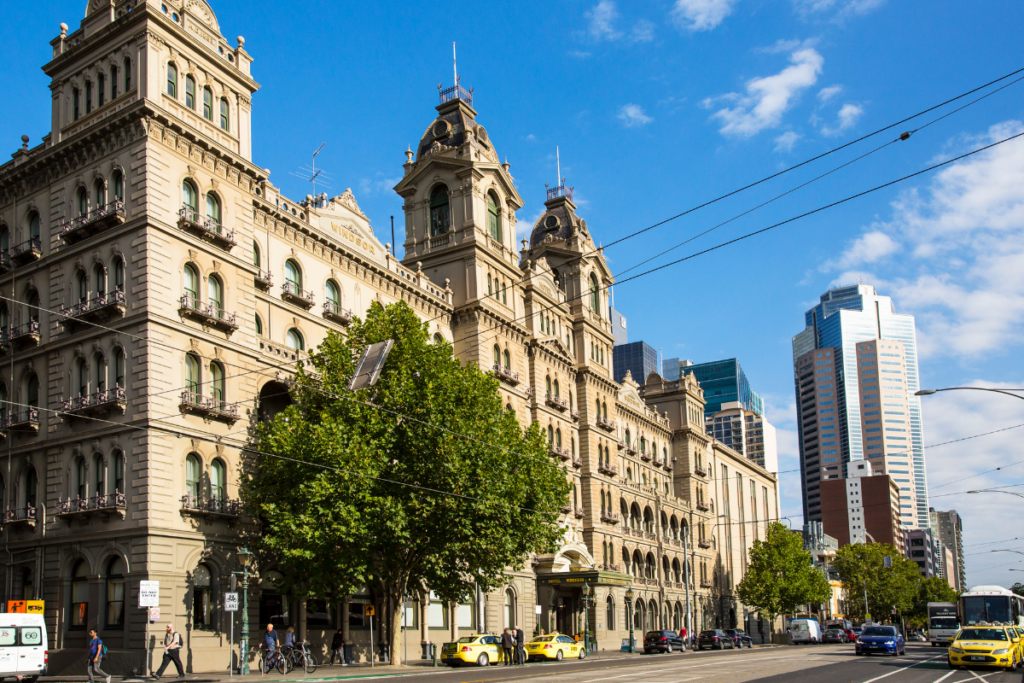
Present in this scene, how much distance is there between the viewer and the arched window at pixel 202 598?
3534 centimetres

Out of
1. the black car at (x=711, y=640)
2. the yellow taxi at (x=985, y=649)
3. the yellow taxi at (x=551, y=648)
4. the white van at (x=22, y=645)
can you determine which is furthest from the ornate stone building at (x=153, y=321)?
the yellow taxi at (x=985, y=649)

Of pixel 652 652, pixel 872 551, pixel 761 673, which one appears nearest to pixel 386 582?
pixel 761 673

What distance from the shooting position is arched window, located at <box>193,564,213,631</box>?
116ft

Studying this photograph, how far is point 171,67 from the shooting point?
1513 inches

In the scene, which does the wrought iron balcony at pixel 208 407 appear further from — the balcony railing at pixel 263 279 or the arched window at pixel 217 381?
the balcony railing at pixel 263 279

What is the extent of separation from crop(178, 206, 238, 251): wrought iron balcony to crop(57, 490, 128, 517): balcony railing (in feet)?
34.3

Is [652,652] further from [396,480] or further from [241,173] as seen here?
[241,173]

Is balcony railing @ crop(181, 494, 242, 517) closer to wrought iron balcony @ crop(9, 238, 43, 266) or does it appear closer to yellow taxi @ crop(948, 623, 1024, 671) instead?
wrought iron balcony @ crop(9, 238, 43, 266)

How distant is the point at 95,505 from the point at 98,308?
7332mm

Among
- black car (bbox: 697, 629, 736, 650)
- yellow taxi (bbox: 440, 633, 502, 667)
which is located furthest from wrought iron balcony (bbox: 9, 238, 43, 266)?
black car (bbox: 697, 629, 736, 650)

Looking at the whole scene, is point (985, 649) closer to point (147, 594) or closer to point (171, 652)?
point (171, 652)

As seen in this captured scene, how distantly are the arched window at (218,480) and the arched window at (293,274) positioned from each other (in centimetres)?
1004

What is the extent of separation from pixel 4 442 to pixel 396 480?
1661cm

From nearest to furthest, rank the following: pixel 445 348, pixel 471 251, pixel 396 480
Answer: pixel 396 480 < pixel 445 348 < pixel 471 251
